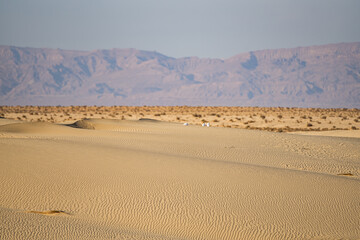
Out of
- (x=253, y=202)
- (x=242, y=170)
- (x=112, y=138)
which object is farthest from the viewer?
(x=112, y=138)

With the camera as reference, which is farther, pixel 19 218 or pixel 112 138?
pixel 112 138

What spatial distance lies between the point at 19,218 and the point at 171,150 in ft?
27.7

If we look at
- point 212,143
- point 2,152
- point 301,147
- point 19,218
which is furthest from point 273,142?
point 19,218

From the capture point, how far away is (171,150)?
14812 mm

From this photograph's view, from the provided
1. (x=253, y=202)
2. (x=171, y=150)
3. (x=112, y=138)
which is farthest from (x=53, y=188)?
(x=112, y=138)

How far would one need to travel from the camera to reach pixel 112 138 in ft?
53.5

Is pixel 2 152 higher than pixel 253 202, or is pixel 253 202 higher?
pixel 2 152

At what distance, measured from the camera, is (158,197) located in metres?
8.80

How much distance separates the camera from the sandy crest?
23.8ft

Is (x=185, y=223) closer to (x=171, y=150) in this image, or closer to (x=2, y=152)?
(x=2, y=152)

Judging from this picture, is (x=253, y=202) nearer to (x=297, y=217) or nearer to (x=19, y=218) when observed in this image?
(x=297, y=217)

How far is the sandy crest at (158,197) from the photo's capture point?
724 cm

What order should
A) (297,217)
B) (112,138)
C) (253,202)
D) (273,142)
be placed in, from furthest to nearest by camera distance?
(273,142), (112,138), (253,202), (297,217)

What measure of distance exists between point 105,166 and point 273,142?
9977 millimetres
